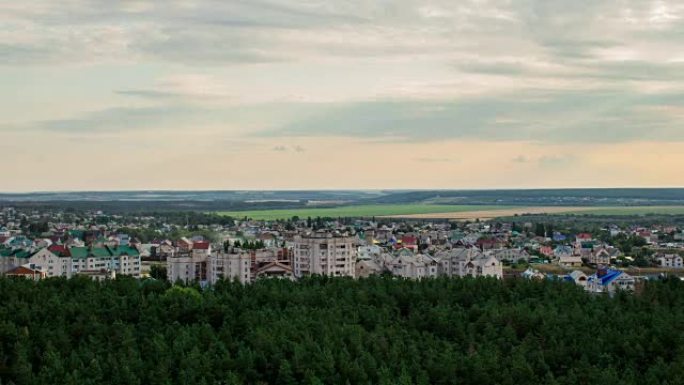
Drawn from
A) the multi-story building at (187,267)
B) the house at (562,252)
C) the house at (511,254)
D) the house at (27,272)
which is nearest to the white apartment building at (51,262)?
the house at (27,272)

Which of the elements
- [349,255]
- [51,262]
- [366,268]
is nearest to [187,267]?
[349,255]

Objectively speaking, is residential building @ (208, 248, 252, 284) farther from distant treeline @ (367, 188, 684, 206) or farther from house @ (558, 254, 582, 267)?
distant treeline @ (367, 188, 684, 206)

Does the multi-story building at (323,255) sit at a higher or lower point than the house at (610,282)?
higher

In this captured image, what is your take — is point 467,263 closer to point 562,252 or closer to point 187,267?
point 187,267

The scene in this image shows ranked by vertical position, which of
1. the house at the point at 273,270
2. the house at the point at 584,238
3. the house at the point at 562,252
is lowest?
the house at the point at 562,252

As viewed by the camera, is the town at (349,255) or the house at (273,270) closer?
the house at (273,270)

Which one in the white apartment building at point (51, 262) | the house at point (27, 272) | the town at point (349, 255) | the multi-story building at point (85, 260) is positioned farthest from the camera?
the multi-story building at point (85, 260)

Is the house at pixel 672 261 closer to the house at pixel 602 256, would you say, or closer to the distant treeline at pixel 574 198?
the house at pixel 602 256

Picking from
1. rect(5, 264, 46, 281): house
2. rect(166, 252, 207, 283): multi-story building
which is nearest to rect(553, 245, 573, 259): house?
rect(166, 252, 207, 283): multi-story building
